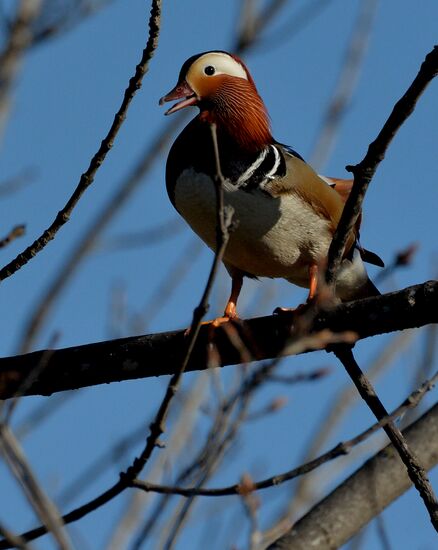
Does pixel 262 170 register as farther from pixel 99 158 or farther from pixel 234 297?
pixel 99 158

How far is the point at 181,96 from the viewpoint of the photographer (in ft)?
12.2

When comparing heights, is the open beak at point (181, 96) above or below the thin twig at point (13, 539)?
above

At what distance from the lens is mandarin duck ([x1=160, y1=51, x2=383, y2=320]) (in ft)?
11.4

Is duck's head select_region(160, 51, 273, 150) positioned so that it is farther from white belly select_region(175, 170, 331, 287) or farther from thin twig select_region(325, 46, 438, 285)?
thin twig select_region(325, 46, 438, 285)

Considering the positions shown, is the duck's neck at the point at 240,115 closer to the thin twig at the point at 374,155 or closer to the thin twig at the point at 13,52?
the thin twig at the point at 13,52

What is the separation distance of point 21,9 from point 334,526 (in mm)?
2021

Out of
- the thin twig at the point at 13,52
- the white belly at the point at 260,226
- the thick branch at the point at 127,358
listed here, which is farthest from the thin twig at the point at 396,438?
the thin twig at the point at 13,52

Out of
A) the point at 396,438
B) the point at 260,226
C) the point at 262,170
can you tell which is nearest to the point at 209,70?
the point at 262,170

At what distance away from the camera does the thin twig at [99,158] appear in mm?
2271

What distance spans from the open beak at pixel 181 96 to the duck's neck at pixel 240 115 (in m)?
0.08

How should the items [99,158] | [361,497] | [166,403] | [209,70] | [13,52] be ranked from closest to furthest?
[166,403], [99,158], [361,497], [13,52], [209,70]

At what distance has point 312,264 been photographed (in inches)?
146

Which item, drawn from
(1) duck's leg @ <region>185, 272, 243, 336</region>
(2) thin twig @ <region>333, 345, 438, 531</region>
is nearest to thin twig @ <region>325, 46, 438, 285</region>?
(2) thin twig @ <region>333, 345, 438, 531</region>

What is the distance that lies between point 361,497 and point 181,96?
1612mm
